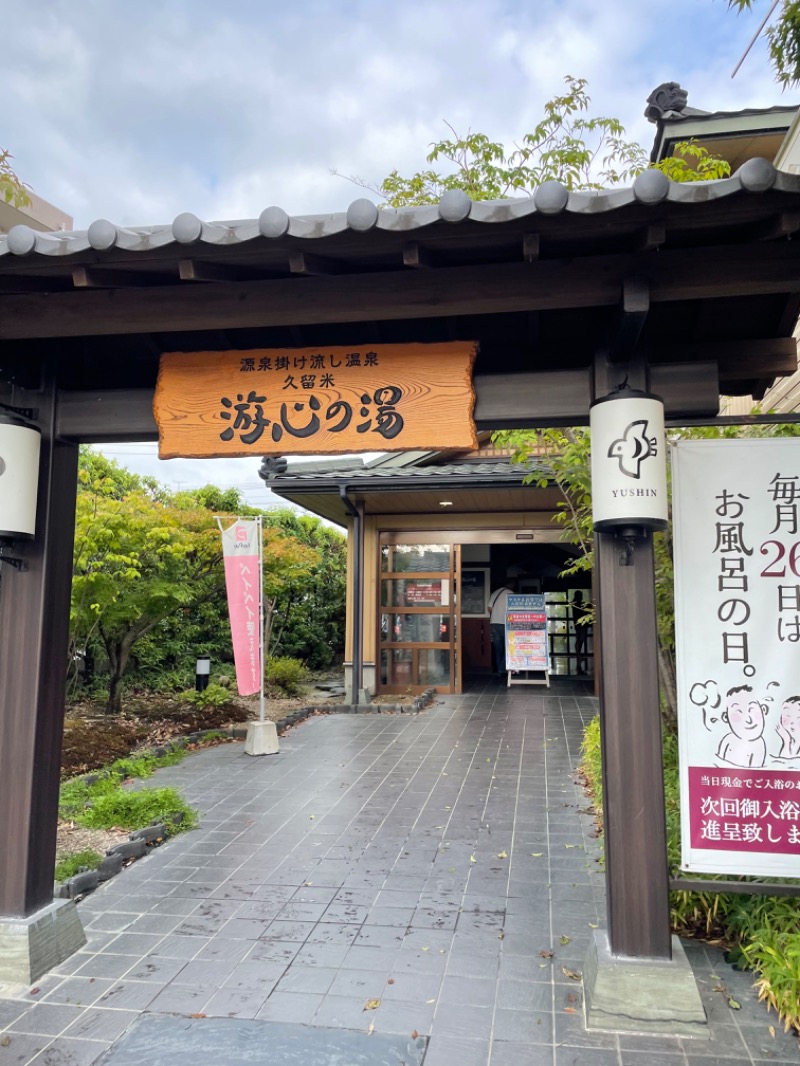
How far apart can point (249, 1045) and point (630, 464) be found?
2.95 metres

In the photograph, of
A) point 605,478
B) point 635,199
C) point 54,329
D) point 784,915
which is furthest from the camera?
point 784,915

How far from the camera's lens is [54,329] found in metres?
3.33

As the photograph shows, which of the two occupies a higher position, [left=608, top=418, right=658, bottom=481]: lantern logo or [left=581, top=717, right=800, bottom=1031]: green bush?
[left=608, top=418, right=658, bottom=481]: lantern logo

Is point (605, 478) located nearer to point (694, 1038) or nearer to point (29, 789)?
point (694, 1038)

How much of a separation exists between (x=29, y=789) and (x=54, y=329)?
2294 millimetres

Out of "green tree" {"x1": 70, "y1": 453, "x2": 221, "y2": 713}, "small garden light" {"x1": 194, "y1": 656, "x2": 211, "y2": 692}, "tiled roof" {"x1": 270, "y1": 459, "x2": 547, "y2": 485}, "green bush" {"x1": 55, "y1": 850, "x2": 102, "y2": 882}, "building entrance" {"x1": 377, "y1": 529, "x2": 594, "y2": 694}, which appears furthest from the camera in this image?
"building entrance" {"x1": 377, "y1": 529, "x2": 594, "y2": 694}

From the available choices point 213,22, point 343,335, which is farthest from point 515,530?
point 343,335

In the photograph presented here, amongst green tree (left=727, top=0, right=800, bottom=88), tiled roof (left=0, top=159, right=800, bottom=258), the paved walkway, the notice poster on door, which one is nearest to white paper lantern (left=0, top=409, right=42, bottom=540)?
tiled roof (left=0, top=159, right=800, bottom=258)

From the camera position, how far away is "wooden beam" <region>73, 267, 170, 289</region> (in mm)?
2919

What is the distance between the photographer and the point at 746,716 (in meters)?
3.13

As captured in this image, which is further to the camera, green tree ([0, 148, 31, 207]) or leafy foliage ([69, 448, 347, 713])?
leafy foliage ([69, 448, 347, 713])

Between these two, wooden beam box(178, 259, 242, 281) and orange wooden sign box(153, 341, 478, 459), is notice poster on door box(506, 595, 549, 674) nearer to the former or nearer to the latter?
orange wooden sign box(153, 341, 478, 459)

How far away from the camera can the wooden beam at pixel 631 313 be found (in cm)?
285

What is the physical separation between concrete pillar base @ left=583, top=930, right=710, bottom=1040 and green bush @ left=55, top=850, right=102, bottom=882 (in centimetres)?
340
